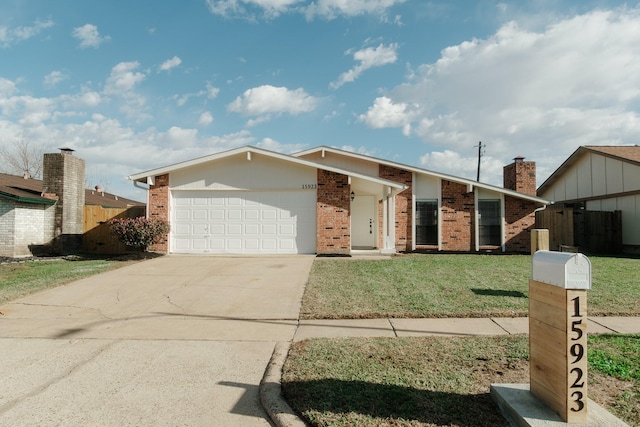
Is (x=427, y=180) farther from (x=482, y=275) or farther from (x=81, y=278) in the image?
(x=81, y=278)

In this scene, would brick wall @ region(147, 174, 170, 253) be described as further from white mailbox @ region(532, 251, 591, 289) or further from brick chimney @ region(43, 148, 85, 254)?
white mailbox @ region(532, 251, 591, 289)

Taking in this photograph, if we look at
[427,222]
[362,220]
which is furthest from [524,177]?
[362,220]

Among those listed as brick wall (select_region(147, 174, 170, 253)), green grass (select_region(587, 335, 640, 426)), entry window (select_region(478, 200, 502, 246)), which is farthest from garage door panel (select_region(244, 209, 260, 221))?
green grass (select_region(587, 335, 640, 426))

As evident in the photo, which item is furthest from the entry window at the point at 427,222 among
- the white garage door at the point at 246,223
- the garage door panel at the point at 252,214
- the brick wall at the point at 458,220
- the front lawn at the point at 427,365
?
the front lawn at the point at 427,365

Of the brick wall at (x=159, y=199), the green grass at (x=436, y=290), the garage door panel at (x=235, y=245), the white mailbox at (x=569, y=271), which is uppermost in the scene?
the brick wall at (x=159, y=199)

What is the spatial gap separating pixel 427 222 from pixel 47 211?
49.7ft

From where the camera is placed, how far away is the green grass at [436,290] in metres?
6.53

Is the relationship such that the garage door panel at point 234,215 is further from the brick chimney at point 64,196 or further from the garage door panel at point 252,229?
the brick chimney at point 64,196

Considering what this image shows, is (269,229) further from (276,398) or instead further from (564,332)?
(564,332)

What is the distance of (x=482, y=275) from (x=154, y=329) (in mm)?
7573

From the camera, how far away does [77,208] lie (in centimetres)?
1666

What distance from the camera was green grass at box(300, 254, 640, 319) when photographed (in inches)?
257

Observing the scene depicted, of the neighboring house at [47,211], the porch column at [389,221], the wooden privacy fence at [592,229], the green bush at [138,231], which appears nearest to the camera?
the green bush at [138,231]

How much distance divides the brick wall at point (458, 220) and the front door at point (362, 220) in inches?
113
